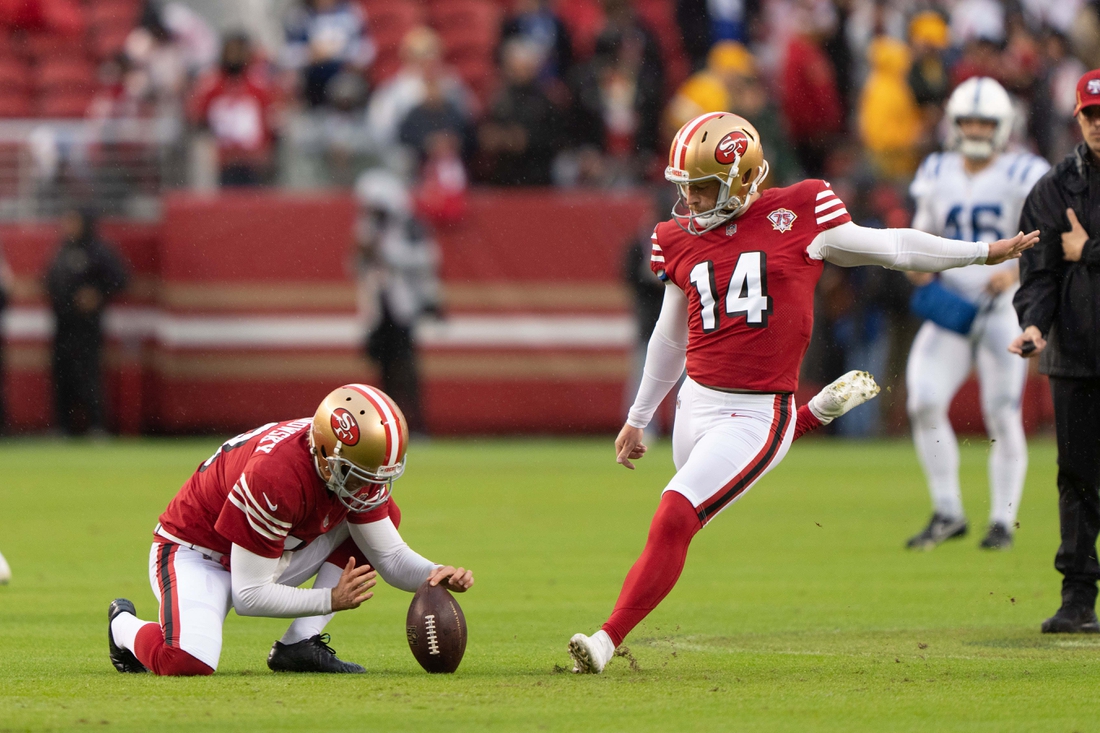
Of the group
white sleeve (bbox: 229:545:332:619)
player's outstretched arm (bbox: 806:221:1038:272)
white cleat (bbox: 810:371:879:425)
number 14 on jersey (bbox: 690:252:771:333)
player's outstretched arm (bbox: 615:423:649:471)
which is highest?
player's outstretched arm (bbox: 806:221:1038:272)

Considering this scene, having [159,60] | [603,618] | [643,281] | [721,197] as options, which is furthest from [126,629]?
[159,60]

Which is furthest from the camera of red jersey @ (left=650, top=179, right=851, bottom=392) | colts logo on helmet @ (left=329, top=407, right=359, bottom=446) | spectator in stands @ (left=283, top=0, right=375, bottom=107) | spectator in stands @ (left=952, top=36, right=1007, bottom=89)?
spectator in stands @ (left=283, top=0, right=375, bottom=107)

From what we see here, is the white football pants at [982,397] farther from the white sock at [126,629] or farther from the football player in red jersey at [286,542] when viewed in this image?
the white sock at [126,629]

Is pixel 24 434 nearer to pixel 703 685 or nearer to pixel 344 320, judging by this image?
pixel 344 320

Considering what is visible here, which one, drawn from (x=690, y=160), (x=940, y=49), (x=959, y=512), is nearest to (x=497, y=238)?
(x=940, y=49)

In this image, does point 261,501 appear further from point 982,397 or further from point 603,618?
point 982,397

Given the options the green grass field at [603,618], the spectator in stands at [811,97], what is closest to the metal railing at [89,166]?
the green grass field at [603,618]

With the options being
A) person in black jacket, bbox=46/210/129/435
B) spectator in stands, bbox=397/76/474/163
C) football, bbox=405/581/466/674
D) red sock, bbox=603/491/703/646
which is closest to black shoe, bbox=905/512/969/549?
red sock, bbox=603/491/703/646

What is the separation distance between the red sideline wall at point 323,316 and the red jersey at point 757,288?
35.0 feet

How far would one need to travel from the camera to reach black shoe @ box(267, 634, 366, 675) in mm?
5942

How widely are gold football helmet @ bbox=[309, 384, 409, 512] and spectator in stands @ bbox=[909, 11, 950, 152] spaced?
36.2ft

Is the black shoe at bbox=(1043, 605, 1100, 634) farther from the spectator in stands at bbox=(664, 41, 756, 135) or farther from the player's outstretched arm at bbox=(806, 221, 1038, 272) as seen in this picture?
the spectator in stands at bbox=(664, 41, 756, 135)

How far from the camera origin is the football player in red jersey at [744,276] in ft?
19.1

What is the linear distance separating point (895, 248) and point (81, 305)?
38.8 ft
